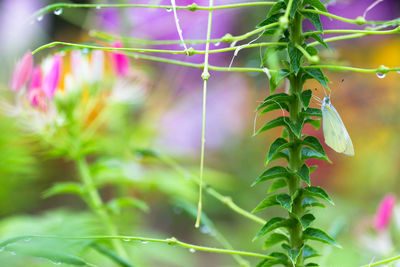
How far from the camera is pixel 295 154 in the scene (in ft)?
1.01

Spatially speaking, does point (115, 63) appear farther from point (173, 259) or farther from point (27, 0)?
point (27, 0)

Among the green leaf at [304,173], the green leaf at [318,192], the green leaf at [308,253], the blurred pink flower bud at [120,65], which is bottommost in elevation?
the green leaf at [308,253]

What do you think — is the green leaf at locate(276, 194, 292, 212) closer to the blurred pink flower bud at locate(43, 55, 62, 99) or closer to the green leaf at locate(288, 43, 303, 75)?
the green leaf at locate(288, 43, 303, 75)

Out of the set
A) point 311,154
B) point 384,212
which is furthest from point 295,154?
point 384,212

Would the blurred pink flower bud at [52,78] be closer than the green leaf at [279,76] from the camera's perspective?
No

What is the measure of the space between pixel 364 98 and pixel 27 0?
39.9 inches

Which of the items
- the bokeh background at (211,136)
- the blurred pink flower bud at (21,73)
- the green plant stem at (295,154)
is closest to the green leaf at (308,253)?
the green plant stem at (295,154)

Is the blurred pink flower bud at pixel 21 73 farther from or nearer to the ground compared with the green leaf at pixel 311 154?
farther from the ground

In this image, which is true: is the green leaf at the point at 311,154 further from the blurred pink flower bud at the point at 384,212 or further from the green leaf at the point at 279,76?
the blurred pink flower bud at the point at 384,212

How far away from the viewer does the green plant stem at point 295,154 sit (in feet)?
0.98

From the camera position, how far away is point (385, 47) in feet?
5.44

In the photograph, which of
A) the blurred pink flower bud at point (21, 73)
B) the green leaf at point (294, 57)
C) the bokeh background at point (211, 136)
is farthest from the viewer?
the bokeh background at point (211, 136)

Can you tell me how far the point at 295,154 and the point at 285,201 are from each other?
32mm

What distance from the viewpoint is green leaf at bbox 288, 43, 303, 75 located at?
277 millimetres
